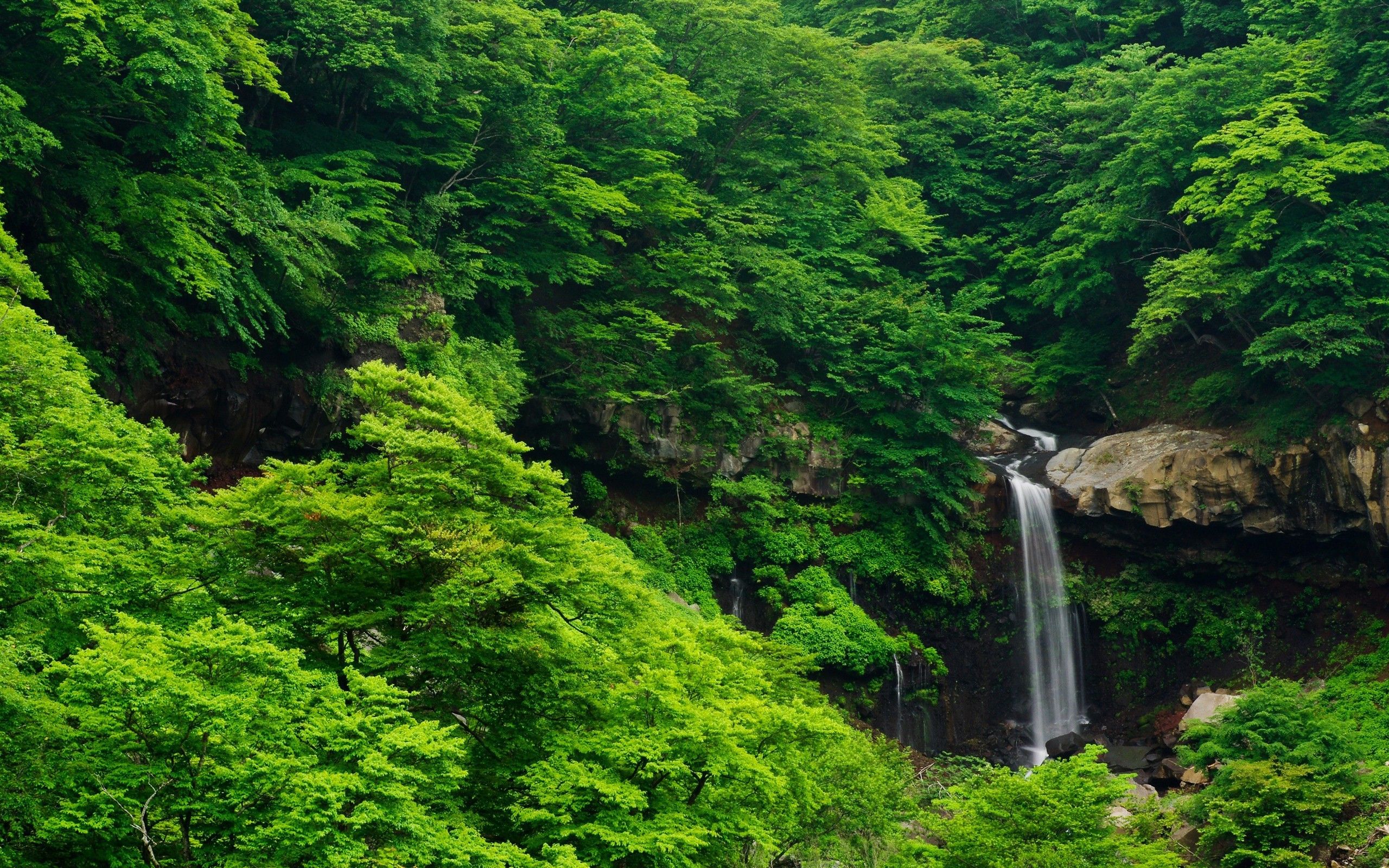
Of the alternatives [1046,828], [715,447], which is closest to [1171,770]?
[1046,828]

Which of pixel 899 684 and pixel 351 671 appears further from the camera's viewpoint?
pixel 899 684

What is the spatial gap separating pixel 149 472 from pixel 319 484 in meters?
2.07

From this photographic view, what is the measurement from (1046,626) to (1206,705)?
4.68 metres

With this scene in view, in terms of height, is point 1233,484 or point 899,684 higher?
point 1233,484

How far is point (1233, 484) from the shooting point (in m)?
24.0

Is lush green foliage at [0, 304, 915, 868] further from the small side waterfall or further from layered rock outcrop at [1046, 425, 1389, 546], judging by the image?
layered rock outcrop at [1046, 425, 1389, 546]

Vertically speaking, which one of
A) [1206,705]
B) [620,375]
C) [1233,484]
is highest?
[1233,484]

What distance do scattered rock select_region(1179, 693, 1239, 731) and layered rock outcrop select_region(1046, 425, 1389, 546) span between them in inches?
177

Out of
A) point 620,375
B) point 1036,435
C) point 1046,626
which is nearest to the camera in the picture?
point 620,375

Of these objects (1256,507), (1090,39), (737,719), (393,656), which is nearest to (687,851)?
(737,719)

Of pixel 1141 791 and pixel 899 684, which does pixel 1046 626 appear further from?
pixel 1141 791

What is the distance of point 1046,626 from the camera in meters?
25.2

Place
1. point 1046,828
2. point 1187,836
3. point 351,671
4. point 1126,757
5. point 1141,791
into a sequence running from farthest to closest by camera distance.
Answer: point 1126,757, point 1141,791, point 1187,836, point 1046,828, point 351,671

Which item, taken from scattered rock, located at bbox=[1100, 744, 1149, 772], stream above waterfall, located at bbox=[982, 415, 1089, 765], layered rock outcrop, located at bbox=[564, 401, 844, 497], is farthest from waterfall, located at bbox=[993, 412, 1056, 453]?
scattered rock, located at bbox=[1100, 744, 1149, 772]
